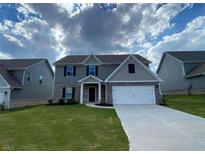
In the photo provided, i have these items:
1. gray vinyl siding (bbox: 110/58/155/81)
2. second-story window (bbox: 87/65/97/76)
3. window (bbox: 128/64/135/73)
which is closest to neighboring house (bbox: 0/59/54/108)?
second-story window (bbox: 87/65/97/76)

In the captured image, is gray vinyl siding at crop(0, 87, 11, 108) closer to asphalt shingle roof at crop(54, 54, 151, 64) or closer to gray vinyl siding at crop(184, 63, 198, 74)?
asphalt shingle roof at crop(54, 54, 151, 64)

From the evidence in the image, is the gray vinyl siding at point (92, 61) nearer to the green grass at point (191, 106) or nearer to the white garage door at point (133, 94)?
the white garage door at point (133, 94)

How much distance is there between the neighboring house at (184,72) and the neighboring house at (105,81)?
302 inches

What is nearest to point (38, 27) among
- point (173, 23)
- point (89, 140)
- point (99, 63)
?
point (99, 63)

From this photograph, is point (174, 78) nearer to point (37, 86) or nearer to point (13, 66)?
point (37, 86)

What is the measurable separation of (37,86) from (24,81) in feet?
7.61

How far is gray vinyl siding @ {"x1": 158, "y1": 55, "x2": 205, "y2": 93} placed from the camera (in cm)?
2223

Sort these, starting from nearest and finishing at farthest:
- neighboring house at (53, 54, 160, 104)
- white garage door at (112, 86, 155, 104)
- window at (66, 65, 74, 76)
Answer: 1. white garage door at (112, 86, 155, 104)
2. neighboring house at (53, 54, 160, 104)
3. window at (66, 65, 74, 76)

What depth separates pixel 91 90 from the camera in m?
19.3

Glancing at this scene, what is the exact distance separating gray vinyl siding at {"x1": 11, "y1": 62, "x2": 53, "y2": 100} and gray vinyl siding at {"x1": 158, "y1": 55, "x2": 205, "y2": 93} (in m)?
20.3

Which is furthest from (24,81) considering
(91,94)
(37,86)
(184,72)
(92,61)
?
(184,72)

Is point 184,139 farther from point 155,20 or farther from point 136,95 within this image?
point 136,95

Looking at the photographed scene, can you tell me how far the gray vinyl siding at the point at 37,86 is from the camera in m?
19.8

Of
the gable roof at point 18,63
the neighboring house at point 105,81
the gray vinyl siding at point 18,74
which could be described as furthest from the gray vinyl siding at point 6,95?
the neighboring house at point 105,81
